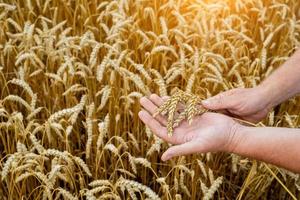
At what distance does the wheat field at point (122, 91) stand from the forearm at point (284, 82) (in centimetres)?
11

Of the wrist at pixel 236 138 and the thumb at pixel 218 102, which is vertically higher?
the thumb at pixel 218 102

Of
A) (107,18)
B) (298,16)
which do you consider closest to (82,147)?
(107,18)

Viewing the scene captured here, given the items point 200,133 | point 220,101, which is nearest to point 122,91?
point 220,101

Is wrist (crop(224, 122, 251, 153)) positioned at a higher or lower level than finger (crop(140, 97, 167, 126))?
lower

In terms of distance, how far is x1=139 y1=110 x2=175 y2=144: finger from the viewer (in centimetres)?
148

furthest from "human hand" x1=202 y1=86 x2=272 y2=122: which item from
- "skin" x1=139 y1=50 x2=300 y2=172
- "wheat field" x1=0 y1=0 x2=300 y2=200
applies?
"wheat field" x1=0 y1=0 x2=300 y2=200

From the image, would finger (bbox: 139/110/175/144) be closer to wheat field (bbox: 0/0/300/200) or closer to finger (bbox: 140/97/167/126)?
finger (bbox: 140/97/167/126)

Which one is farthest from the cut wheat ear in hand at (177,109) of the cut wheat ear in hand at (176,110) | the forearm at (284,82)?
the forearm at (284,82)

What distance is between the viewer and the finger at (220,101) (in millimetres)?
1597

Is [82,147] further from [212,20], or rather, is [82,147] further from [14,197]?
[212,20]

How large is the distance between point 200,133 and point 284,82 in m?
0.43

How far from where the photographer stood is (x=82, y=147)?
6.79ft

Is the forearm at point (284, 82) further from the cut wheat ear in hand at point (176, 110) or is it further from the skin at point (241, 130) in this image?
the cut wheat ear in hand at point (176, 110)

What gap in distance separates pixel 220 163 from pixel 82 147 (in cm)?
47
